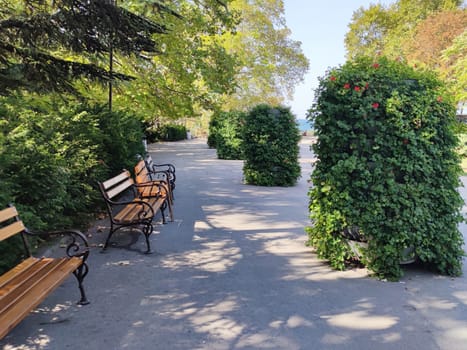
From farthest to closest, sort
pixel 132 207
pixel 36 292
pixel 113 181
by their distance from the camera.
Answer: pixel 132 207, pixel 113 181, pixel 36 292

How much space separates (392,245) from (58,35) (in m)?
4.47

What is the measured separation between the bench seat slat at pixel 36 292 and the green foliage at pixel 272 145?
24.9 feet

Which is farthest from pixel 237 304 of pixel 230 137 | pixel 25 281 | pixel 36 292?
pixel 230 137

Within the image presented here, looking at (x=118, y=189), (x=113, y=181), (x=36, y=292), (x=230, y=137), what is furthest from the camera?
(x=230, y=137)

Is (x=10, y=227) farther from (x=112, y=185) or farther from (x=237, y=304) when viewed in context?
(x=112, y=185)

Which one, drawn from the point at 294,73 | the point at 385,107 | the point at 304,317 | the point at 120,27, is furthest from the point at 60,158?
the point at 294,73

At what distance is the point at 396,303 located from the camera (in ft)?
10.9

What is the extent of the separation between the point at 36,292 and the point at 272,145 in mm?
8196

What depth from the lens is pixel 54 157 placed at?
183 inches

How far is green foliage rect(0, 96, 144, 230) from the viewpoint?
161 inches

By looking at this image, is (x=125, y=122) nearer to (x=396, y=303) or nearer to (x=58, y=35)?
(x=58, y=35)

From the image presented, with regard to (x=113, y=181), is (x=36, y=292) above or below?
below

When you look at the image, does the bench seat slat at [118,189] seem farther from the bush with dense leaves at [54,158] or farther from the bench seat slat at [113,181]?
the bush with dense leaves at [54,158]

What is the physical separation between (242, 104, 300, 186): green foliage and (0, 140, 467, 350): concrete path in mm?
5107
